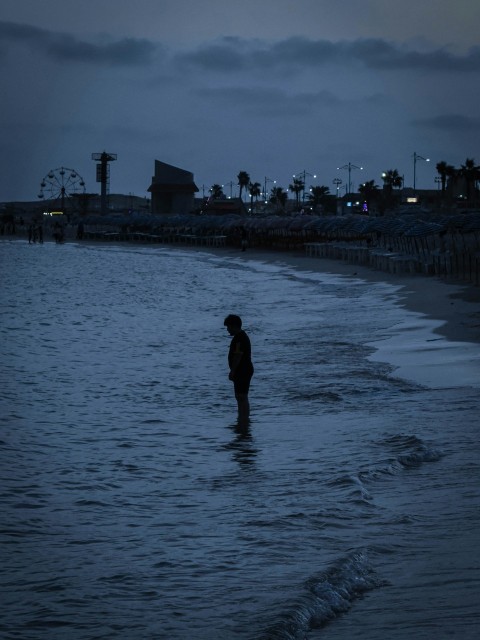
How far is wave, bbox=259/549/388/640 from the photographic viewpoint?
572 centimetres

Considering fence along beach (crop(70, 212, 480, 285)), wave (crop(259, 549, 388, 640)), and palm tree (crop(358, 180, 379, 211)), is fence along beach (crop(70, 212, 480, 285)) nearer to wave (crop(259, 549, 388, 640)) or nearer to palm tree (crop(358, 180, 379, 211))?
wave (crop(259, 549, 388, 640))

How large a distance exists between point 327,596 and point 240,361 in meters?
5.25

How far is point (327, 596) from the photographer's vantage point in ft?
20.1

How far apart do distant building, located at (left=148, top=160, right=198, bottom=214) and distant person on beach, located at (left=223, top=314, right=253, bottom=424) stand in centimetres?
14479

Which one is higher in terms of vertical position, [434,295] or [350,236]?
[350,236]

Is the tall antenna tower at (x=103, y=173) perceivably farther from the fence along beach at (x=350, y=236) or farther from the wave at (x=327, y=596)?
the wave at (x=327, y=596)

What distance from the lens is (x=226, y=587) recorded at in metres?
6.54

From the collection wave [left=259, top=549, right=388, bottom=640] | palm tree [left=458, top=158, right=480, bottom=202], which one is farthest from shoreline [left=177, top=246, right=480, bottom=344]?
palm tree [left=458, top=158, right=480, bottom=202]

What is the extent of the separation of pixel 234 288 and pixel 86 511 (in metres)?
31.3

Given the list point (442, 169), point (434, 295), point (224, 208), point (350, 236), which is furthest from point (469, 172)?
point (434, 295)

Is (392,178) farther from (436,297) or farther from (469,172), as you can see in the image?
(436,297)

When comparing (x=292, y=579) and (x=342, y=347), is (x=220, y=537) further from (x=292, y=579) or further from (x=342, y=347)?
(x=342, y=347)

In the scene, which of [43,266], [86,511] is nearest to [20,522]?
[86,511]

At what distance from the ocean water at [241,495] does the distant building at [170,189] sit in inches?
A: 5399
